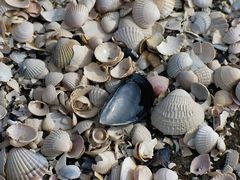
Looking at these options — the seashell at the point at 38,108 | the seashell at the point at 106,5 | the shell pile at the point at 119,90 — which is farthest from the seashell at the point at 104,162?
the seashell at the point at 106,5

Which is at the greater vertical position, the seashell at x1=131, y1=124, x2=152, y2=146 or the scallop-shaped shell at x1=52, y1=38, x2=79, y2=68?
the scallop-shaped shell at x1=52, y1=38, x2=79, y2=68

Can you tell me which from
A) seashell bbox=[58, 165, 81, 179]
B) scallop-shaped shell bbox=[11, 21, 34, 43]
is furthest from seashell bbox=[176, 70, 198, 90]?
scallop-shaped shell bbox=[11, 21, 34, 43]

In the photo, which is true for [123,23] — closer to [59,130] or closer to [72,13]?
[72,13]

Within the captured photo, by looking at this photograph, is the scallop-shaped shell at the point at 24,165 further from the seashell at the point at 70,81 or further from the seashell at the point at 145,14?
the seashell at the point at 145,14

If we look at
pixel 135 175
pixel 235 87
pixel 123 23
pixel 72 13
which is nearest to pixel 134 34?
pixel 123 23

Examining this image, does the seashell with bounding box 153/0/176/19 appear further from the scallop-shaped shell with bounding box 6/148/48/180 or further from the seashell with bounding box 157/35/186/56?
the scallop-shaped shell with bounding box 6/148/48/180

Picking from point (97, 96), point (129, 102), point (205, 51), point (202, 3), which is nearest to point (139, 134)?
point (129, 102)

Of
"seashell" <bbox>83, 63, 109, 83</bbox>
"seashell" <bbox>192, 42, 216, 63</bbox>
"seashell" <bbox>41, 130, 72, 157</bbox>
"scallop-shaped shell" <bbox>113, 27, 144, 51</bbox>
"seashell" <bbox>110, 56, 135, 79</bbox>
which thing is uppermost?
"scallop-shaped shell" <bbox>113, 27, 144, 51</bbox>
